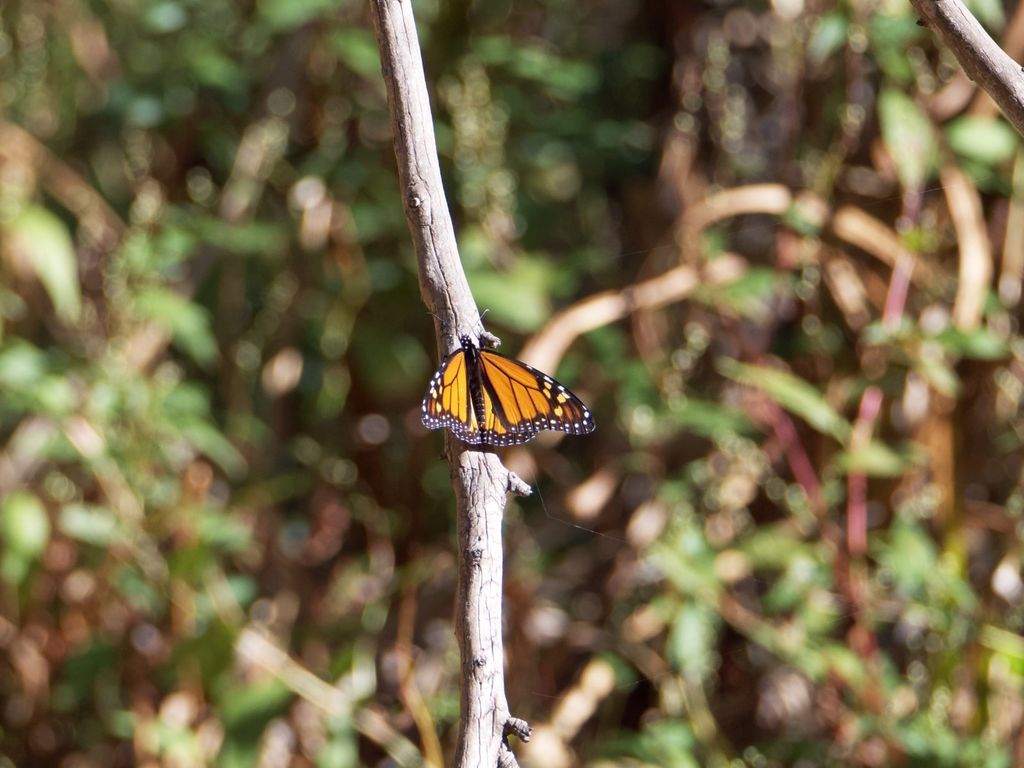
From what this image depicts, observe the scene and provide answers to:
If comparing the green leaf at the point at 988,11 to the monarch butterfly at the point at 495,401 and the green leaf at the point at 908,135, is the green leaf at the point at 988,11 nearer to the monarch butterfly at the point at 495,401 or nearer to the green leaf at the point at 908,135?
the green leaf at the point at 908,135

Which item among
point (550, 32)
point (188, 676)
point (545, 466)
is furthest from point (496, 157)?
point (188, 676)

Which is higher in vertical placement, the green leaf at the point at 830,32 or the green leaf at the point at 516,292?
the green leaf at the point at 830,32

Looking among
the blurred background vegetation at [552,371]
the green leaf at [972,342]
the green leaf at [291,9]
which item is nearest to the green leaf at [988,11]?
the blurred background vegetation at [552,371]

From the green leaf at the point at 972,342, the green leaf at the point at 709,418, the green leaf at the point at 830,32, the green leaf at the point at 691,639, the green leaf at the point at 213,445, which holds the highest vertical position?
the green leaf at the point at 830,32

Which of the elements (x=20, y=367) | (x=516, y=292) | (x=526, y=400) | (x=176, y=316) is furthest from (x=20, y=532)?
(x=526, y=400)

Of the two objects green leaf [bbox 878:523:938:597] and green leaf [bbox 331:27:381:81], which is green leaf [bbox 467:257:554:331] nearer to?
green leaf [bbox 331:27:381:81]

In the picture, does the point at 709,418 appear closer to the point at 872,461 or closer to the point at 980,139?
the point at 872,461
